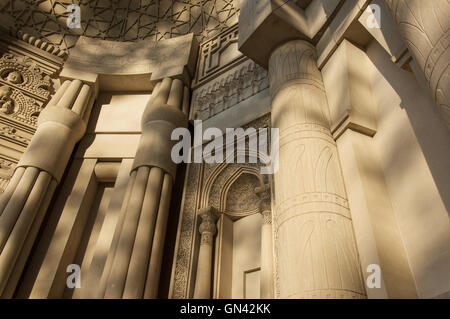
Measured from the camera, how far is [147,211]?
3951 millimetres

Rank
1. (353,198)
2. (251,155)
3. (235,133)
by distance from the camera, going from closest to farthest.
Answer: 1. (353,198)
2. (251,155)
3. (235,133)

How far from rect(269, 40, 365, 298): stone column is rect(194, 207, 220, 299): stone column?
1.14 meters

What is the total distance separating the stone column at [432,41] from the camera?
159 cm

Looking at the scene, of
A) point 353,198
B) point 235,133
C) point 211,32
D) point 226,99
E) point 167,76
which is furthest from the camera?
point 211,32

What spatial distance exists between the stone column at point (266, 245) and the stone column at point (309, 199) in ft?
1.74

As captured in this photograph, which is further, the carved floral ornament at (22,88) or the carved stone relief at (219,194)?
the carved floral ornament at (22,88)

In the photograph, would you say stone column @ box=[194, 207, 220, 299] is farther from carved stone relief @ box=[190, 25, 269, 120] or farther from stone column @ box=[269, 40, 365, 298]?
carved stone relief @ box=[190, 25, 269, 120]

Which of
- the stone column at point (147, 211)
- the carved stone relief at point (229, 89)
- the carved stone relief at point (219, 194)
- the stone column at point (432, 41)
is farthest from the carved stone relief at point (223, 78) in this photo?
the stone column at point (432, 41)

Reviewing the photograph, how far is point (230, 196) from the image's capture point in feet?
14.1

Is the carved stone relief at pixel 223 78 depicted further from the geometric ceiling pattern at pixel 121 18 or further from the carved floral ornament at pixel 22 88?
the carved floral ornament at pixel 22 88

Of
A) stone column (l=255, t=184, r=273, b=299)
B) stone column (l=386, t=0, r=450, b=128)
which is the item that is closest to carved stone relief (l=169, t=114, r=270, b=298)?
stone column (l=255, t=184, r=273, b=299)
